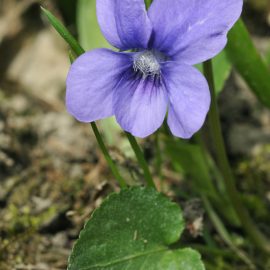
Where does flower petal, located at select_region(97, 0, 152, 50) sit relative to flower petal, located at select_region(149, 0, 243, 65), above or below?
above

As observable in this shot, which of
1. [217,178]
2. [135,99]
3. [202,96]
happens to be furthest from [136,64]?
[217,178]

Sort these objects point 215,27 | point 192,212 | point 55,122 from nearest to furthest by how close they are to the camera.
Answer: point 215,27 < point 192,212 < point 55,122

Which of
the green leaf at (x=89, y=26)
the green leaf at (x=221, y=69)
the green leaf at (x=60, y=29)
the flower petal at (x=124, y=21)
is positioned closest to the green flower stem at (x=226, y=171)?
the green leaf at (x=221, y=69)

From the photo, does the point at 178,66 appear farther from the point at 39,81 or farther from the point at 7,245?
the point at 39,81

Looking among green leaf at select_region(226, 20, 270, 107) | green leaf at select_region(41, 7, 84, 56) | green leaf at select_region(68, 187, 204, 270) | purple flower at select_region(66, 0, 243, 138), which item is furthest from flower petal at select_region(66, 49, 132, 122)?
green leaf at select_region(226, 20, 270, 107)

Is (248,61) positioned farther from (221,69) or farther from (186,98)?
(186,98)

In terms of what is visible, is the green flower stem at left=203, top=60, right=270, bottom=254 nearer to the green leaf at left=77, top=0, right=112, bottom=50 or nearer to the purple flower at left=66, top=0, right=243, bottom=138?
the purple flower at left=66, top=0, right=243, bottom=138
